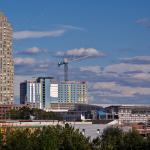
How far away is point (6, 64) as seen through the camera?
537 feet

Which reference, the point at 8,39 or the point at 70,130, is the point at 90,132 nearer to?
the point at 70,130

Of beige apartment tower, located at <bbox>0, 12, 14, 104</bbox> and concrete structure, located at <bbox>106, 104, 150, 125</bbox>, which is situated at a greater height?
beige apartment tower, located at <bbox>0, 12, 14, 104</bbox>

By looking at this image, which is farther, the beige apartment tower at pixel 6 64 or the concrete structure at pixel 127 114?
the concrete structure at pixel 127 114

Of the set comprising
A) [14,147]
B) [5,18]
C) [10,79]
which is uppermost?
[5,18]

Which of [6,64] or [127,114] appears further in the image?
[127,114]

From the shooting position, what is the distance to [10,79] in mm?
162375

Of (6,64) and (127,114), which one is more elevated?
(6,64)

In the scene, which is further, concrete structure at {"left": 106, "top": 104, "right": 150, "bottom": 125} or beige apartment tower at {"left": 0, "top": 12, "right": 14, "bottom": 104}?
concrete structure at {"left": 106, "top": 104, "right": 150, "bottom": 125}

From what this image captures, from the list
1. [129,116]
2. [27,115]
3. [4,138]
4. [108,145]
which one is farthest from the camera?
[129,116]

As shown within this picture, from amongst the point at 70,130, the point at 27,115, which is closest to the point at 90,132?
the point at 70,130

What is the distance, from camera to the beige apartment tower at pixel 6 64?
162 meters

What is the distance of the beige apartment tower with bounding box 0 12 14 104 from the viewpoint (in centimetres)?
16175

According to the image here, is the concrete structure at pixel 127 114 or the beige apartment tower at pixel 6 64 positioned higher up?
the beige apartment tower at pixel 6 64

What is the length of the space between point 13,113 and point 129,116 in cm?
5436
